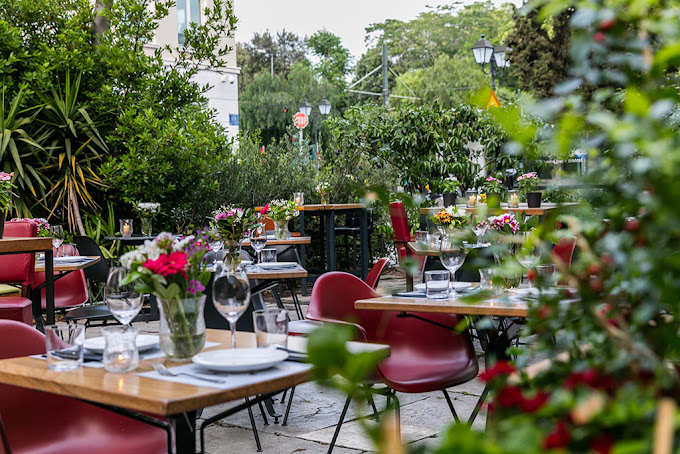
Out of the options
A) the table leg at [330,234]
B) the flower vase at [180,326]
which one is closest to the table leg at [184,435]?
the flower vase at [180,326]

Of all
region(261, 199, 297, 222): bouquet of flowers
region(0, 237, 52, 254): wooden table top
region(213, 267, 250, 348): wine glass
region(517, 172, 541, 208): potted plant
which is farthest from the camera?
region(517, 172, 541, 208): potted plant

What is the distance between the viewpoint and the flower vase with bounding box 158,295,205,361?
1.99 metres

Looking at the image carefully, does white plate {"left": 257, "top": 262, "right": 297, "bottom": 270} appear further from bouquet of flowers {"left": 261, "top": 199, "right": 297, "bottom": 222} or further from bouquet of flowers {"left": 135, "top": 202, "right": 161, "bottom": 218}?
bouquet of flowers {"left": 135, "top": 202, "right": 161, "bottom": 218}

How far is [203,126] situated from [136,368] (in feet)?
22.3

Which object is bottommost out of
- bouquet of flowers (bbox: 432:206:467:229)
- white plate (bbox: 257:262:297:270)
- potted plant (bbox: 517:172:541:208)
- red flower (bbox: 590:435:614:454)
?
white plate (bbox: 257:262:297:270)

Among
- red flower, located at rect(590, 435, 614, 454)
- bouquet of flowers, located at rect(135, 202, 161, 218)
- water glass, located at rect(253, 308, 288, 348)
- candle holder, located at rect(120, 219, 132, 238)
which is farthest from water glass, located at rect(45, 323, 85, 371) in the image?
bouquet of flowers, located at rect(135, 202, 161, 218)

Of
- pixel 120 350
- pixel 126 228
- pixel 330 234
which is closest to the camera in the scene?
pixel 120 350

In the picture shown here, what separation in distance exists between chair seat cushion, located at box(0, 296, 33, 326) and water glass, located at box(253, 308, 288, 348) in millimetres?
2744

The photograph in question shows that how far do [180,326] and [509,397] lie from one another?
1.35 m

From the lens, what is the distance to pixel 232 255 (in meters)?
4.59

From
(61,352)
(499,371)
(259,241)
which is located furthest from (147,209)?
(499,371)

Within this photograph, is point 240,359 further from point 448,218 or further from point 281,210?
point 281,210

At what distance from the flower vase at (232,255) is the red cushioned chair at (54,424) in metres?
1.69

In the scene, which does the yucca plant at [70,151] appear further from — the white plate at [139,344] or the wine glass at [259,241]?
the white plate at [139,344]
